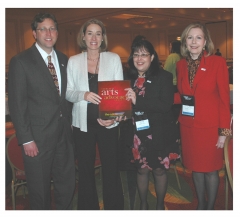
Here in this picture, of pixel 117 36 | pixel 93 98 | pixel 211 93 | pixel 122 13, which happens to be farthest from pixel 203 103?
pixel 117 36

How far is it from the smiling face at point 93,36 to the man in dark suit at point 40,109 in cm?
24

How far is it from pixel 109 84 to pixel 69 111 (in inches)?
19.5

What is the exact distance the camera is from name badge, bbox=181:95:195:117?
216 cm

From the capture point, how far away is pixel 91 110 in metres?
2.12

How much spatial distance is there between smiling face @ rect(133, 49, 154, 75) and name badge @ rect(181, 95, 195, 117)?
1.33 ft

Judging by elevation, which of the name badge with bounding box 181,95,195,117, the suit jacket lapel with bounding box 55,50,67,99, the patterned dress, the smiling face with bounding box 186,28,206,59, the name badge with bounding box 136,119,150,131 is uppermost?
the smiling face with bounding box 186,28,206,59

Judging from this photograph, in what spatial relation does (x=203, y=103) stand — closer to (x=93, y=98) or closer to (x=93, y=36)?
(x=93, y=98)

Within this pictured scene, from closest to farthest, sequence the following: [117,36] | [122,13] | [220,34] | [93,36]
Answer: [93,36], [122,13], [220,34], [117,36]

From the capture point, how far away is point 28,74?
1.93 meters

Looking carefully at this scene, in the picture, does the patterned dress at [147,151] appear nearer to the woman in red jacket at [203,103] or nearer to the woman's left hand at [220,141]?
the woman in red jacket at [203,103]

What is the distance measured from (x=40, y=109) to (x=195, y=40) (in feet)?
4.30

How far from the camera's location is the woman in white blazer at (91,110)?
2100 mm

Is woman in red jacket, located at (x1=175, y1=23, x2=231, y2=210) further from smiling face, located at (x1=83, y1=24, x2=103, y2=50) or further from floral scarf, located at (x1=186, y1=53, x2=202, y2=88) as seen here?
smiling face, located at (x1=83, y1=24, x2=103, y2=50)

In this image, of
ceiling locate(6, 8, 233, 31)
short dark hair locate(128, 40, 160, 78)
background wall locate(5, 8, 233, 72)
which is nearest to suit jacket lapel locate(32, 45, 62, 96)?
short dark hair locate(128, 40, 160, 78)
